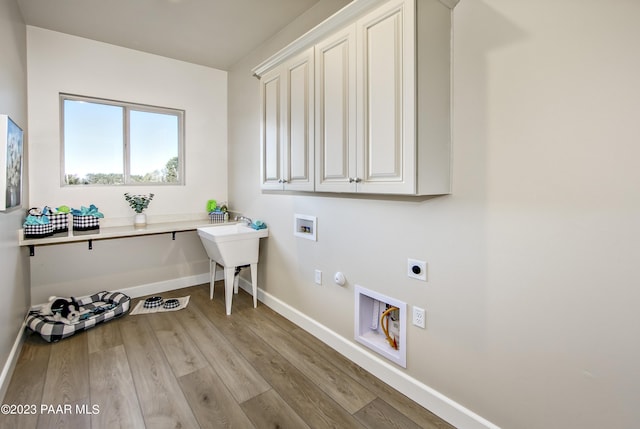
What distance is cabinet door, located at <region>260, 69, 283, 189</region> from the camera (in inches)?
99.9

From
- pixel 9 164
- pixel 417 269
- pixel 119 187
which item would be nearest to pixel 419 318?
pixel 417 269

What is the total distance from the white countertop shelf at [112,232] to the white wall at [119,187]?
0.19m

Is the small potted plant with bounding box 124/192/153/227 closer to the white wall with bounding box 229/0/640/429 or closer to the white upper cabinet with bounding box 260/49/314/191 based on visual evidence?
the white upper cabinet with bounding box 260/49/314/191

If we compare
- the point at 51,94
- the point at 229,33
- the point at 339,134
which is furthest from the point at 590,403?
the point at 51,94

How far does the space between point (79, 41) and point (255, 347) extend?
3.42 m

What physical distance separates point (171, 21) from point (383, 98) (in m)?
2.33

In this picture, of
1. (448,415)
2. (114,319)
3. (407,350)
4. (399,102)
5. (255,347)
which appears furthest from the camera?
(114,319)

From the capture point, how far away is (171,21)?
9.39 feet

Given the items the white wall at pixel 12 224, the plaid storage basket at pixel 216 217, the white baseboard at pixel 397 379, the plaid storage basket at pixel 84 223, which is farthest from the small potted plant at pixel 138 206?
the white baseboard at pixel 397 379

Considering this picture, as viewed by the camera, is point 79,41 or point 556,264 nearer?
point 556,264

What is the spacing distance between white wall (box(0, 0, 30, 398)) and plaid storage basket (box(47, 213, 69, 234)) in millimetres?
210

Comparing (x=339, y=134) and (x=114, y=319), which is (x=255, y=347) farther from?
(x=339, y=134)

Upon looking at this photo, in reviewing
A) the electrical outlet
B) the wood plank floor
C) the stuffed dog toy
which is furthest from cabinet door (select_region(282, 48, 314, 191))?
the stuffed dog toy

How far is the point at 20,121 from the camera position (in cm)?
262
